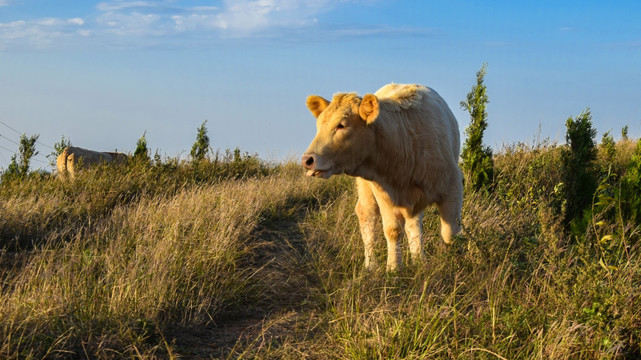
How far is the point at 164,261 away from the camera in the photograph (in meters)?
5.97

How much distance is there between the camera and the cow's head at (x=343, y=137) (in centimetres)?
581

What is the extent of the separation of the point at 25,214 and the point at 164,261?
171 inches

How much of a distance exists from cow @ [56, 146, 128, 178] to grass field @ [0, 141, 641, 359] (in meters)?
4.65

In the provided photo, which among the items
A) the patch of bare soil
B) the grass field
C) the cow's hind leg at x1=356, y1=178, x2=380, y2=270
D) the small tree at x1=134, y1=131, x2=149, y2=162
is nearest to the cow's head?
the cow's hind leg at x1=356, y1=178, x2=380, y2=270

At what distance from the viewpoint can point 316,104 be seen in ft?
21.6

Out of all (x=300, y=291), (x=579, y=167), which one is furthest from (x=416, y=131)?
(x=579, y=167)

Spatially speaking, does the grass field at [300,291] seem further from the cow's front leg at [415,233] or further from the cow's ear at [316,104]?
the cow's ear at [316,104]

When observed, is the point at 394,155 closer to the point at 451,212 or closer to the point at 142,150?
the point at 451,212

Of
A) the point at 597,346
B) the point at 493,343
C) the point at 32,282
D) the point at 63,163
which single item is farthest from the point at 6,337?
the point at 63,163

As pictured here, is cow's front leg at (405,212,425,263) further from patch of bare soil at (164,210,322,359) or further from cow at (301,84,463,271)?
patch of bare soil at (164,210,322,359)

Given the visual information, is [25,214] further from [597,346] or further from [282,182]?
[597,346]

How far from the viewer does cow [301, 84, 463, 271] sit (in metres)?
5.96

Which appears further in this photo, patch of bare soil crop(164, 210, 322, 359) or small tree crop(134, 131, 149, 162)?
small tree crop(134, 131, 149, 162)

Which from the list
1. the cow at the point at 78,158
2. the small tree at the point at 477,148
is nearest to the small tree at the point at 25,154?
the cow at the point at 78,158
